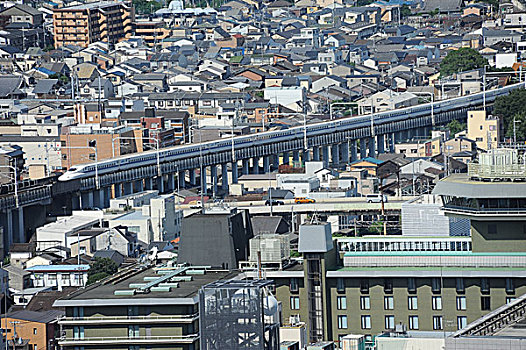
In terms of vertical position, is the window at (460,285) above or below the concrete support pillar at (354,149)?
above

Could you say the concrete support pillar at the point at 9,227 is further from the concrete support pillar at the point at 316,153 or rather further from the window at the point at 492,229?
the window at the point at 492,229

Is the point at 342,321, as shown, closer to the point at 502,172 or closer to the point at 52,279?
the point at 502,172

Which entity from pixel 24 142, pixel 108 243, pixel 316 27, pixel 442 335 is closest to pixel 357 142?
pixel 24 142

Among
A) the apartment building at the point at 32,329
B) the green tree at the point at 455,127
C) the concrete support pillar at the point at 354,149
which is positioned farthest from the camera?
the concrete support pillar at the point at 354,149

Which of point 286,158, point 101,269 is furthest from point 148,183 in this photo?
point 101,269

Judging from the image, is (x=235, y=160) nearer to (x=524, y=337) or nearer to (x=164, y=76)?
(x=164, y=76)

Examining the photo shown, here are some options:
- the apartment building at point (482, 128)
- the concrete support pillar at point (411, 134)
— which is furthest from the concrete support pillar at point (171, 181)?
the concrete support pillar at point (411, 134)

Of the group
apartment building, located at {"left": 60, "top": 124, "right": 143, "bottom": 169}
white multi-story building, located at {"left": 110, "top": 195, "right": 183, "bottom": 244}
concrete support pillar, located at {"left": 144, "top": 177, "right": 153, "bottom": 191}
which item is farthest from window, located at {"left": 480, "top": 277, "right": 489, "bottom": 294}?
concrete support pillar, located at {"left": 144, "top": 177, "right": 153, "bottom": 191}

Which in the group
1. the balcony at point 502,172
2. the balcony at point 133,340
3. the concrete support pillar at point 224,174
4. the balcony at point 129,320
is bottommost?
the concrete support pillar at point 224,174
